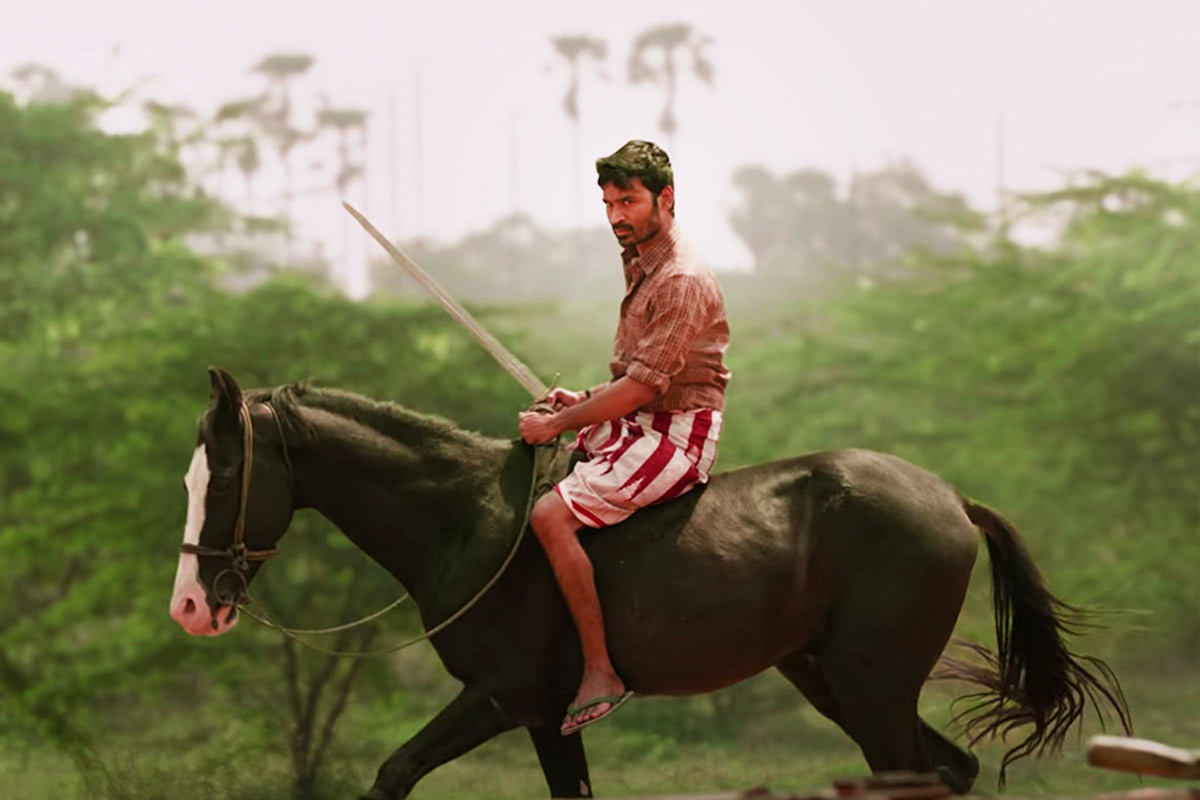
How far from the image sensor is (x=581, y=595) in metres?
5.28

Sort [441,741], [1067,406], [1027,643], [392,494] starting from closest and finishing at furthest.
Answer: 1. [441,741]
2. [392,494]
3. [1027,643]
4. [1067,406]

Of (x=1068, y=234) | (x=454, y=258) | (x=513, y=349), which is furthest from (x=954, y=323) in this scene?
(x=454, y=258)

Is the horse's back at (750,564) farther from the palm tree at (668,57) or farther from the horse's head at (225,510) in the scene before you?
the palm tree at (668,57)

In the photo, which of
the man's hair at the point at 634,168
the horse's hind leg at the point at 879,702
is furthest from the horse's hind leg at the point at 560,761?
the man's hair at the point at 634,168

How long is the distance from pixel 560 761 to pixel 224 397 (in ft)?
5.49

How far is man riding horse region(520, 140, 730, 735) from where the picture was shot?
5.25 metres

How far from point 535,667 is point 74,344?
1132cm

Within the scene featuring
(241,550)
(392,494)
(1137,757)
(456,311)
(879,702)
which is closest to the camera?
(1137,757)

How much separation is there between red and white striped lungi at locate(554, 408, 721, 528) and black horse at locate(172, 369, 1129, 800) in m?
0.11

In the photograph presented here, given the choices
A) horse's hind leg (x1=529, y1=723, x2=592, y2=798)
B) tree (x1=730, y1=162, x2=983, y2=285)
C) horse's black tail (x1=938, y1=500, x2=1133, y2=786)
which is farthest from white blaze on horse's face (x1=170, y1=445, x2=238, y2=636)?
tree (x1=730, y1=162, x2=983, y2=285)

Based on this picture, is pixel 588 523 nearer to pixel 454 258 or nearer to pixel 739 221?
pixel 454 258

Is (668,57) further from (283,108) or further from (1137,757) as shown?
(1137,757)

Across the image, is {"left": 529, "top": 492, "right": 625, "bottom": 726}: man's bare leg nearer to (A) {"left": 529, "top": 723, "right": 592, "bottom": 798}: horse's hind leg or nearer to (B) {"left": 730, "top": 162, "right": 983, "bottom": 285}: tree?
A: (A) {"left": 529, "top": 723, "right": 592, "bottom": 798}: horse's hind leg

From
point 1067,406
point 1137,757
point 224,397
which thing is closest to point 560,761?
point 224,397
